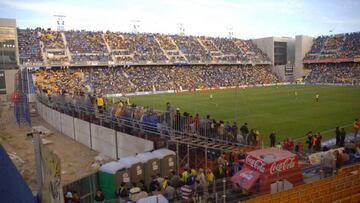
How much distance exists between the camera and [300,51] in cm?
8100

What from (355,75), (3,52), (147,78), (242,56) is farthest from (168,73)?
(355,75)

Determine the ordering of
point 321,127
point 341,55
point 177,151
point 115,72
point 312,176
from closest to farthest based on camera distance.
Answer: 1. point 312,176
2. point 177,151
3. point 321,127
4. point 115,72
5. point 341,55

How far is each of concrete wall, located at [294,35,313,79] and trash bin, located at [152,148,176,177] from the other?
240 ft

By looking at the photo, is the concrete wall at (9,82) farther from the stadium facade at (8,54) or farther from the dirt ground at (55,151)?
the dirt ground at (55,151)

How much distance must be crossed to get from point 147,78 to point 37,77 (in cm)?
1921

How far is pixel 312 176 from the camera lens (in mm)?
10484

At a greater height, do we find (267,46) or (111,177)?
(267,46)

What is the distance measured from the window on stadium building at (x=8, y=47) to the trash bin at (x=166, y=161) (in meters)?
→ 44.1

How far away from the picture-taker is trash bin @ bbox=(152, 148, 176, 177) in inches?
518

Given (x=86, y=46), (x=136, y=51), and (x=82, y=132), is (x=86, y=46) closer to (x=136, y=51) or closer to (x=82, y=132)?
(x=136, y=51)

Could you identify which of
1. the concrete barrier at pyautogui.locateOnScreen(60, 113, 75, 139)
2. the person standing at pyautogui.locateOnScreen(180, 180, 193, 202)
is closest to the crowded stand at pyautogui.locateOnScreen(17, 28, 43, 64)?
the concrete barrier at pyautogui.locateOnScreen(60, 113, 75, 139)

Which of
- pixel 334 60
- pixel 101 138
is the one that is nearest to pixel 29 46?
pixel 101 138

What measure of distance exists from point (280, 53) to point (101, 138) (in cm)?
7500

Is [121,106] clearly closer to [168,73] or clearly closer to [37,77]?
[37,77]
